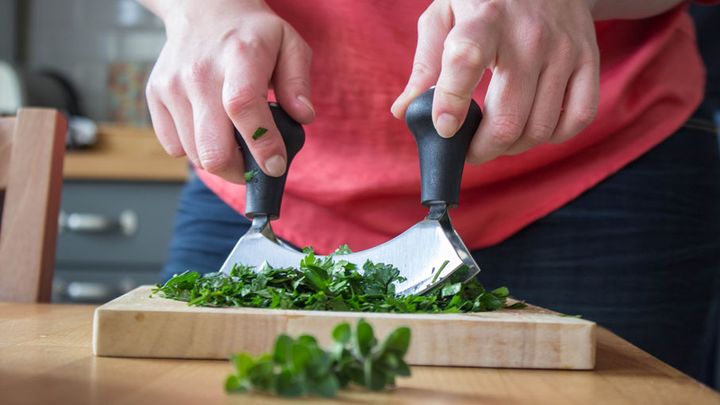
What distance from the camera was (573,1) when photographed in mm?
753

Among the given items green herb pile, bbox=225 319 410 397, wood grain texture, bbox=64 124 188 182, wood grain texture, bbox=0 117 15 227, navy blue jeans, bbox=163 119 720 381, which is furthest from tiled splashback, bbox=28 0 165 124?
green herb pile, bbox=225 319 410 397

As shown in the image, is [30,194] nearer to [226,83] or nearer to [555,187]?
[226,83]

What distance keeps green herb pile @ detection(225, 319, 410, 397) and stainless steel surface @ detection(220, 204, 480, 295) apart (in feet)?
0.63

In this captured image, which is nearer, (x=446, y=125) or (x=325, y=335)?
(x=325, y=335)

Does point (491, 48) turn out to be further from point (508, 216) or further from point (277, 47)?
point (508, 216)

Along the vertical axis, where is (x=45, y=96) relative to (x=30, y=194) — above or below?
above

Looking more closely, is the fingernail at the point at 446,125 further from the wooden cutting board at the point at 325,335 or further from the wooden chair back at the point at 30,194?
the wooden chair back at the point at 30,194

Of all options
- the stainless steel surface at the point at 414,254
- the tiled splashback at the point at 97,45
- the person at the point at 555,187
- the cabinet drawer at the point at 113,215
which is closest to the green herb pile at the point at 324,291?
the stainless steel surface at the point at 414,254

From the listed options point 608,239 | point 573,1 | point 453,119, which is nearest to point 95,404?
point 453,119

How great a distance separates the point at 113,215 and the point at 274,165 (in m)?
1.71

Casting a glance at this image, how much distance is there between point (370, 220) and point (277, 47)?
0.87 feet

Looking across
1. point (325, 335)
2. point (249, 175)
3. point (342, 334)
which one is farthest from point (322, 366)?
point (249, 175)

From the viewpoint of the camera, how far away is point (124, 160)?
2.32 meters

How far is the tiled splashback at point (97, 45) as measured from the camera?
121 inches
